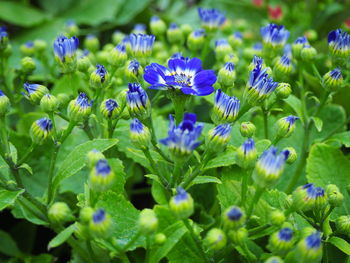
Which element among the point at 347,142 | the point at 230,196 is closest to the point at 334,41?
the point at 347,142

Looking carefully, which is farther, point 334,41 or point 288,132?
point 334,41

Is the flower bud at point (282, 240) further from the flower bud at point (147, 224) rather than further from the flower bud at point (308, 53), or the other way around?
the flower bud at point (308, 53)

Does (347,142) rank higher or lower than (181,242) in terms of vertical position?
higher

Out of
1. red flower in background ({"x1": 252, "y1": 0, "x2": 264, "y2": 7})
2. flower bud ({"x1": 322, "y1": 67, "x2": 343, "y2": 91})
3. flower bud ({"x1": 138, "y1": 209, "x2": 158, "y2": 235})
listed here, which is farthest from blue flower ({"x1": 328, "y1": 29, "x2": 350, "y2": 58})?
red flower in background ({"x1": 252, "y1": 0, "x2": 264, "y2": 7})

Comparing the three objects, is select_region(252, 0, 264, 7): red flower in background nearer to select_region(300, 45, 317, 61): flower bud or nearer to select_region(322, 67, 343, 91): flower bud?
select_region(300, 45, 317, 61): flower bud

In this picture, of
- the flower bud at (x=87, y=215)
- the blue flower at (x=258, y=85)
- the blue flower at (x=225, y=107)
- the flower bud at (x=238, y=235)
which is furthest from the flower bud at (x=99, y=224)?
the blue flower at (x=258, y=85)

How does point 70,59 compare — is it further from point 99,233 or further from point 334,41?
point 334,41
